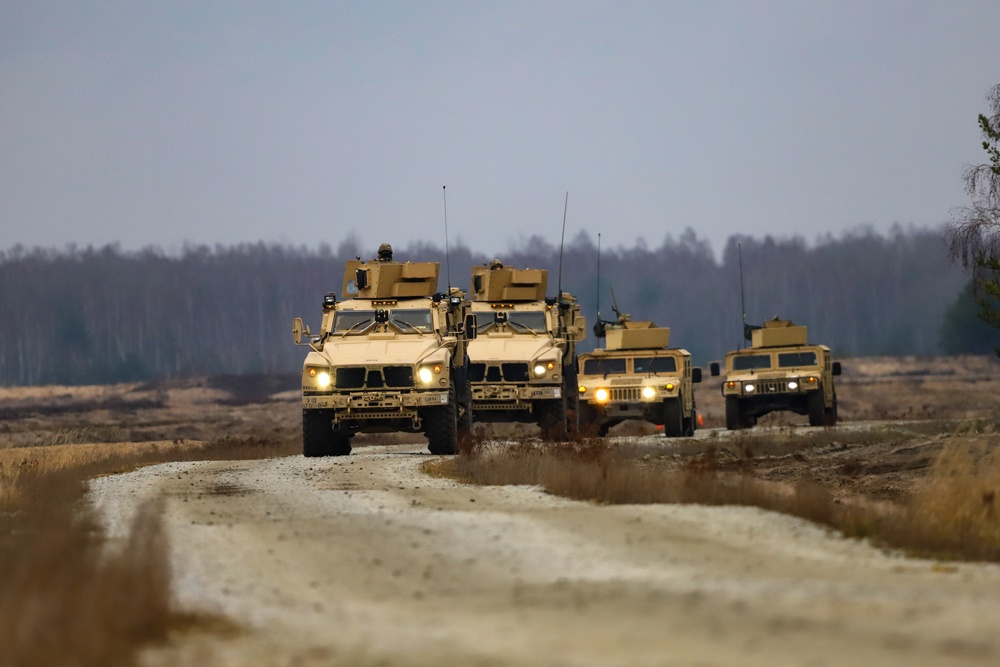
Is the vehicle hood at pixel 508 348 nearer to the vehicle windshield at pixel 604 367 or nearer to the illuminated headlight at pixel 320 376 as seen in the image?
the vehicle windshield at pixel 604 367

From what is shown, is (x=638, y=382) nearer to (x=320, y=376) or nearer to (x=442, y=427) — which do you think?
(x=442, y=427)

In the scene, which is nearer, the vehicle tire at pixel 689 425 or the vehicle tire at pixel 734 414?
the vehicle tire at pixel 689 425

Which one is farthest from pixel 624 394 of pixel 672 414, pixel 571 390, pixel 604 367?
pixel 571 390

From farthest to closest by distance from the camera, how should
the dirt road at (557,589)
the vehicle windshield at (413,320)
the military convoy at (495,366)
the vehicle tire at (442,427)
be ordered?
the vehicle windshield at (413,320) → the vehicle tire at (442,427) → the military convoy at (495,366) → the dirt road at (557,589)

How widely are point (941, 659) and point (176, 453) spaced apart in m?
→ 26.5

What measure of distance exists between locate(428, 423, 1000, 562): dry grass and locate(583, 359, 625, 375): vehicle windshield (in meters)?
13.5

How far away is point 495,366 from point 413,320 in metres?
3.60

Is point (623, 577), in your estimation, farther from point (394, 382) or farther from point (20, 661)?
point (394, 382)

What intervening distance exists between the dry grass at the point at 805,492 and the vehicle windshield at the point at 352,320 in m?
5.32

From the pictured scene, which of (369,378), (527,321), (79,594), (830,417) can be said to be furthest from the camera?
(830,417)

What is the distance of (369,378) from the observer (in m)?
27.6

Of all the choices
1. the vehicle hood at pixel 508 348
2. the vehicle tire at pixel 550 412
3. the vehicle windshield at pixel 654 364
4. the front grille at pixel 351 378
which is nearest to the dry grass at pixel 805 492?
the front grille at pixel 351 378

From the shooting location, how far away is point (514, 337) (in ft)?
110

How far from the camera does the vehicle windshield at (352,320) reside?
2902 cm
